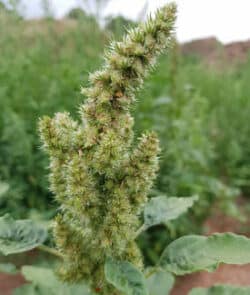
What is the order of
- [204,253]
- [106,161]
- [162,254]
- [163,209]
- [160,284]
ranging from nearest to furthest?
[106,161] → [204,253] → [162,254] → [163,209] → [160,284]

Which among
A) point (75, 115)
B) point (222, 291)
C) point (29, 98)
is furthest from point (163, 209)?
point (29, 98)

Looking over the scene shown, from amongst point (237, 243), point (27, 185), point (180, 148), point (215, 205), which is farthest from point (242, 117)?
point (237, 243)

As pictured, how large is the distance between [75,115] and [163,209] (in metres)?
1.88

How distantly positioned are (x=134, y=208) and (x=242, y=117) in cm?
381

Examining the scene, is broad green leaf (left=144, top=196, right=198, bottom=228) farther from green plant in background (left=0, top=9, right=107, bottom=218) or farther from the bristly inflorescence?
green plant in background (left=0, top=9, right=107, bottom=218)

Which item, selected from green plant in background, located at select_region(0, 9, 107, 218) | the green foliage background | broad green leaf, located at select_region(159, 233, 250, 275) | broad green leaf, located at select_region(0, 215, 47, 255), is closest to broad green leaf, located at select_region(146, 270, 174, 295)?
broad green leaf, located at select_region(159, 233, 250, 275)

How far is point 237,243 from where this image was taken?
Result: 47.3 inches

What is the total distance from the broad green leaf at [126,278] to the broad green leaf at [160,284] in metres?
0.47

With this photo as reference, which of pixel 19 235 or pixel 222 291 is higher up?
pixel 19 235

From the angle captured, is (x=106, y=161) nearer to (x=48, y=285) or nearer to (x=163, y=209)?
(x=163, y=209)

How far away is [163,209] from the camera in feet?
4.90

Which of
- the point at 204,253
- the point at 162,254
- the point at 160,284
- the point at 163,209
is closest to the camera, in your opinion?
the point at 204,253

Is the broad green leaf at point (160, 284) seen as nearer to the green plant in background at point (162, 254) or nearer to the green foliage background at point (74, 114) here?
the green plant in background at point (162, 254)

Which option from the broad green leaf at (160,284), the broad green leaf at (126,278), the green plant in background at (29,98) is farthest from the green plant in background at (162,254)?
the green plant in background at (29,98)
